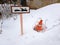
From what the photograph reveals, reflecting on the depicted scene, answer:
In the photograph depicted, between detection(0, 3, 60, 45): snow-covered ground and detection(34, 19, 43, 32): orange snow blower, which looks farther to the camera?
detection(34, 19, 43, 32): orange snow blower

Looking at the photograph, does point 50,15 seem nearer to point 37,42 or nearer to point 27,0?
point 37,42

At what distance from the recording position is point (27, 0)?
1439 cm

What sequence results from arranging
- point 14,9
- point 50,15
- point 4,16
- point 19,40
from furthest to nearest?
point 4,16
point 50,15
point 14,9
point 19,40

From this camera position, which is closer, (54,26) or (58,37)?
(58,37)

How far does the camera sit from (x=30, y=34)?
8.13 metres

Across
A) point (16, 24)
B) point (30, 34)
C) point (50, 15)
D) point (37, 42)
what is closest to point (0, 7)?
point (16, 24)

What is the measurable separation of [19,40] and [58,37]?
4.23ft

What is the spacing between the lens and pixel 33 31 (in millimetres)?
8477

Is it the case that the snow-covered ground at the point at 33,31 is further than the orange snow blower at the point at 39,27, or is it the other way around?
the orange snow blower at the point at 39,27

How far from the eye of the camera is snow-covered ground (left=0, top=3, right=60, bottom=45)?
7.33 meters

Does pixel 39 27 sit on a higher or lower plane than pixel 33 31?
higher

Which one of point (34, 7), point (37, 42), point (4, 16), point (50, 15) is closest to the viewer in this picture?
point (37, 42)

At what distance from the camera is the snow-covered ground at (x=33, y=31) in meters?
7.33

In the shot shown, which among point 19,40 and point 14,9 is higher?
point 14,9
